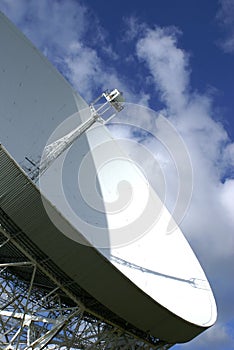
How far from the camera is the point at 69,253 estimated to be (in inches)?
604

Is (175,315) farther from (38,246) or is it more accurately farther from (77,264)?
(38,246)

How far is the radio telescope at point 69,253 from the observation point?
594 inches

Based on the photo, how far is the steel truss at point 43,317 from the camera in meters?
17.1

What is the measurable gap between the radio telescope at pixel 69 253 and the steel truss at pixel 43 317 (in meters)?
0.05

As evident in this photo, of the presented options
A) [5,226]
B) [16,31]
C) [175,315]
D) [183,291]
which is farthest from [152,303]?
[16,31]

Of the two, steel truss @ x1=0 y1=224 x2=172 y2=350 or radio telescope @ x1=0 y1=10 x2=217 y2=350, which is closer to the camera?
radio telescope @ x1=0 y1=10 x2=217 y2=350

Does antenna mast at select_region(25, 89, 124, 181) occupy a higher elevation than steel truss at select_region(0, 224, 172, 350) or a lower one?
higher

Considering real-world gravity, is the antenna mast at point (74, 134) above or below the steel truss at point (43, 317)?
above

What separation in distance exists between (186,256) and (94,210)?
225 inches

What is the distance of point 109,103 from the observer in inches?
781

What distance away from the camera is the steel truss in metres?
17.1

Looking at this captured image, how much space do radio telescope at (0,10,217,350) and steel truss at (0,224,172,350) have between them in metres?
0.05

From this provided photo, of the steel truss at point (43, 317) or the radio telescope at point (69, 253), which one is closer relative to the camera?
the radio telescope at point (69, 253)

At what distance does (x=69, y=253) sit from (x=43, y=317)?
422 cm
